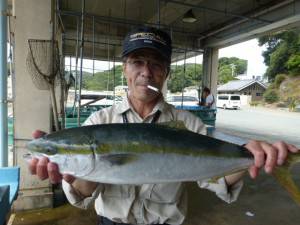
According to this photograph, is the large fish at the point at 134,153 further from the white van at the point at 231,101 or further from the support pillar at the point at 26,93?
the white van at the point at 231,101

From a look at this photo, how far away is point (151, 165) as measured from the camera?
3.63ft

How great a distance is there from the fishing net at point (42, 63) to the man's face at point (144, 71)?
2617 mm

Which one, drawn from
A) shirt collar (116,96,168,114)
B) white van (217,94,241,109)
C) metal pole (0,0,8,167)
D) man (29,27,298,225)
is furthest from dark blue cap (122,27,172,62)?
white van (217,94,241,109)

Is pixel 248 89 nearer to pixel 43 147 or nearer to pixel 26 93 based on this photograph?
pixel 26 93

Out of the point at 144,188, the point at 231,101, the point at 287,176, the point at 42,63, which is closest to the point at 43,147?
the point at 144,188

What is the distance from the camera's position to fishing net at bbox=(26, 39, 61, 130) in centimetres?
386

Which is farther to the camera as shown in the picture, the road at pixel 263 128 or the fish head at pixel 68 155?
the road at pixel 263 128

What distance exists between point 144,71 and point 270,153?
72 centimetres

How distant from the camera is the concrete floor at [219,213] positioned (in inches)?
152

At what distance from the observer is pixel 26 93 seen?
395 centimetres

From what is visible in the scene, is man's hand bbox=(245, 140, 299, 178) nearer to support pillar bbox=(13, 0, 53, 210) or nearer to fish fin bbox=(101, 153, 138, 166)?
fish fin bbox=(101, 153, 138, 166)

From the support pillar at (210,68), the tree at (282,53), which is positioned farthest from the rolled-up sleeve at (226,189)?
the tree at (282,53)

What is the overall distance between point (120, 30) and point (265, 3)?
17.4 feet

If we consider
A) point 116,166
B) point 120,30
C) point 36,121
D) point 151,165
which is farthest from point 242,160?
point 120,30
